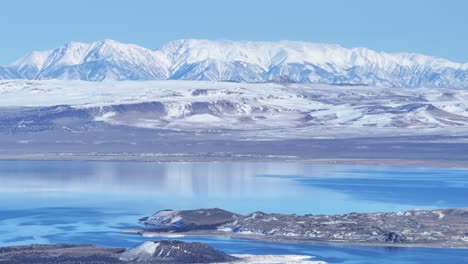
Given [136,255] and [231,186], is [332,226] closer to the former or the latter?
[136,255]

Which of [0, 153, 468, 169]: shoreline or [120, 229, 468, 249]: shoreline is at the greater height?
[120, 229, 468, 249]: shoreline

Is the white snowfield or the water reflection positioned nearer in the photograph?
the water reflection

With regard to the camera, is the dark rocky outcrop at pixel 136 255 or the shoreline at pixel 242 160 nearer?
the dark rocky outcrop at pixel 136 255

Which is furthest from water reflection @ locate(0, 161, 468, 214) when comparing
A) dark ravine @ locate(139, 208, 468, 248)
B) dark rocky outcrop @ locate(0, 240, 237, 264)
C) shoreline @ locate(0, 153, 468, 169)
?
dark rocky outcrop @ locate(0, 240, 237, 264)

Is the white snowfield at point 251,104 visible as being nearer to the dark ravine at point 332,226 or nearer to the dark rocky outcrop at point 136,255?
the dark ravine at point 332,226

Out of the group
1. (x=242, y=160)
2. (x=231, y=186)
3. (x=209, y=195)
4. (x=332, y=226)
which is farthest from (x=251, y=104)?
(x=332, y=226)

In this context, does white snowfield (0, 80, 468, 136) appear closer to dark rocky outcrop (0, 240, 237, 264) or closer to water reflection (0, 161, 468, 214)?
water reflection (0, 161, 468, 214)

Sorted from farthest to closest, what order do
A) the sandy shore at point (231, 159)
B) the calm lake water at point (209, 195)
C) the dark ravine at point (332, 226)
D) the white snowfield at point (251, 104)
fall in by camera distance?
the white snowfield at point (251, 104)
the sandy shore at point (231, 159)
the dark ravine at point (332, 226)
the calm lake water at point (209, 195)

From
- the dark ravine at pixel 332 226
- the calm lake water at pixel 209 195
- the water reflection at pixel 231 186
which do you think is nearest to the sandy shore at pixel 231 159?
the calm lake water at pixel 209 195
